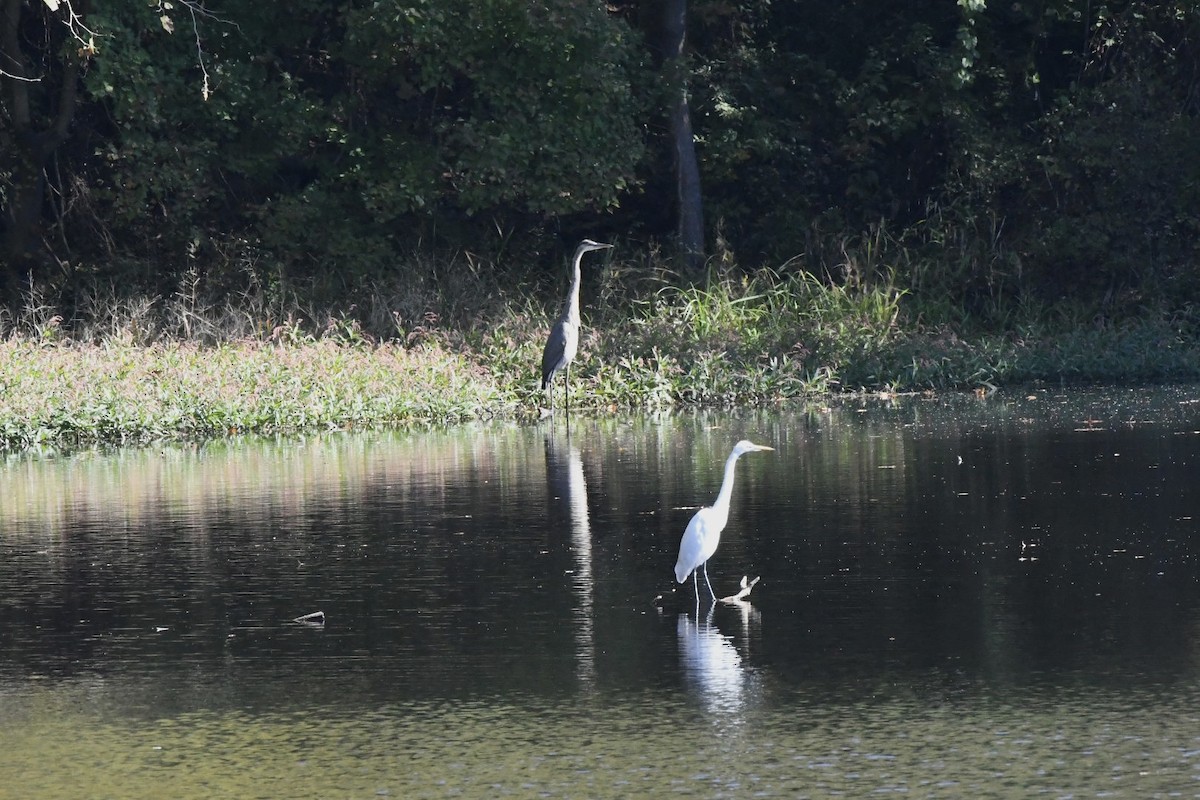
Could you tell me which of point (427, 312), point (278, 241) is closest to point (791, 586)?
point (427, 312)

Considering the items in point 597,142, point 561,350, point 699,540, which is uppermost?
point 597,142

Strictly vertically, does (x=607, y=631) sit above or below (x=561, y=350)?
below

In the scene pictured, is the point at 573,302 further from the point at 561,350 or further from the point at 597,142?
the point at 597,142

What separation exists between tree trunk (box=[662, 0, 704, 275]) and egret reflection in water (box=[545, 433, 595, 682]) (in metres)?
9.21

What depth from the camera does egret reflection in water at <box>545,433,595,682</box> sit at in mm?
8070

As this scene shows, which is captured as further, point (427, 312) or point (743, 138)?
point (743, 138)

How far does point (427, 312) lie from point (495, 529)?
488 inches

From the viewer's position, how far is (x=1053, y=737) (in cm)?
631

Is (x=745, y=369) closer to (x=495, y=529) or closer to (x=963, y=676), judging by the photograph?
(x=495, y=529)

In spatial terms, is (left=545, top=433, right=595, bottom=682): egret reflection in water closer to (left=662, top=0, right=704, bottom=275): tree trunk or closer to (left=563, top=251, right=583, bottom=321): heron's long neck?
(left=563, top=251, right=583, bottom=321): heron's long neck

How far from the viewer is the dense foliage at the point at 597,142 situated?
2477 centimetres

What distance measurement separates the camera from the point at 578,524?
11602 mm

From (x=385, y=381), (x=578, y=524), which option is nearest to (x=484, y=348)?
(x=385, y=381)

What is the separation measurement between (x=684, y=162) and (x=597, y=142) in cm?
169
